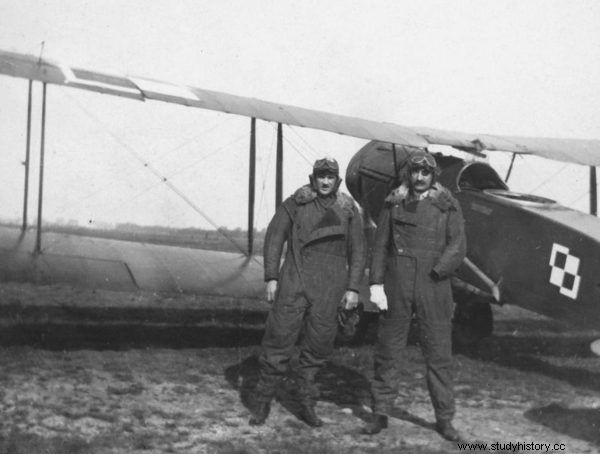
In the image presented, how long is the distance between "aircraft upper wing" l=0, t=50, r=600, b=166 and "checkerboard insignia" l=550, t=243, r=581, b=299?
1853mm

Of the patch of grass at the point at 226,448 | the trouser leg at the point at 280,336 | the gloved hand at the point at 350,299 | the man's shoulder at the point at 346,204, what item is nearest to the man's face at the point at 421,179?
the man's shoulder at the point at 346,204

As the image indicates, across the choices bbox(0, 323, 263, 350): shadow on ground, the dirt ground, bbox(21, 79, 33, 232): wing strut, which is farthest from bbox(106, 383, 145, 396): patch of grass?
bbox(21, 79, 33, 232): wing strut

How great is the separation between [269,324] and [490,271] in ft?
10.3

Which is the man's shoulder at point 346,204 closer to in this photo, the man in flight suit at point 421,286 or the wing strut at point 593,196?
the man in flight suit at point 421,286

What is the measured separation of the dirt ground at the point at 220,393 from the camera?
4.43 meters

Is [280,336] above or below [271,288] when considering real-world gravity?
below

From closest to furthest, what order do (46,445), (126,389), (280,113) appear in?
1. (46,445)
2. (126,389)
3. (280,113)

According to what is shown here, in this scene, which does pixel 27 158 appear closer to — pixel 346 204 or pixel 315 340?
pixel 346 204

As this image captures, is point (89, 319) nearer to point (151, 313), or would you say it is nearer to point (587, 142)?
point (151, 313)

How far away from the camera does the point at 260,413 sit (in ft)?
15.8

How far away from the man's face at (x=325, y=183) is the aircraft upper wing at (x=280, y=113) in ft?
5.63

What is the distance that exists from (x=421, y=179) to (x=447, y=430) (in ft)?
5.86

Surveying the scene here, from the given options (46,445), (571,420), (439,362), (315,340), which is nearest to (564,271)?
(571,420)

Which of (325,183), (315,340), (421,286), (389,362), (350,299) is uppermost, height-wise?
(325,183)
